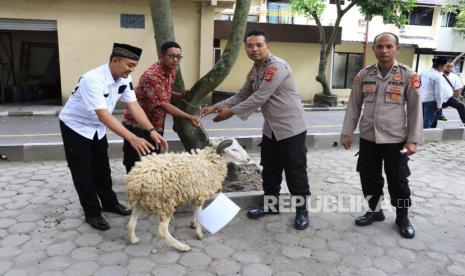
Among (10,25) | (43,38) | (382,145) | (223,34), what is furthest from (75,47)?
(382,145)

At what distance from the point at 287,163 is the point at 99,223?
79.3 inches

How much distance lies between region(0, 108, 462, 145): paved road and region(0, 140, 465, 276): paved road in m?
3.55

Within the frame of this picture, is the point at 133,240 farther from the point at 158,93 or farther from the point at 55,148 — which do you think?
the point at 55,148

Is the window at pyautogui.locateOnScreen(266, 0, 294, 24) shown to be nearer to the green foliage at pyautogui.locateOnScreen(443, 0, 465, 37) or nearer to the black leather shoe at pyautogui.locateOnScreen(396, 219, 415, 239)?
the green foliage at pyautogui.locateOnScreen(443, 0, 465, 37)

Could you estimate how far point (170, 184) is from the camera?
334 centimetres

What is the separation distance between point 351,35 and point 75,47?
45.8 feet

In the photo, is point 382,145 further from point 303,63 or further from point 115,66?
point 303,63

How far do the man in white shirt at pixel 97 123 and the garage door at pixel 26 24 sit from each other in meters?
9.21

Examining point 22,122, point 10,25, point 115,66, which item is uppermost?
point 10,25

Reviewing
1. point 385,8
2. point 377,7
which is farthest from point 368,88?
point 385,8

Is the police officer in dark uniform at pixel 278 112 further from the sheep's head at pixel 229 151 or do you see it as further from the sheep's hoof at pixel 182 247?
the sheep's hoof at pixel 182 247

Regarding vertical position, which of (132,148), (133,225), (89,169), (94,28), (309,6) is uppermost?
(309,6)

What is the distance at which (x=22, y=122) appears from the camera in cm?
1023

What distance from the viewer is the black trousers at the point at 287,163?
3938 millimetres
